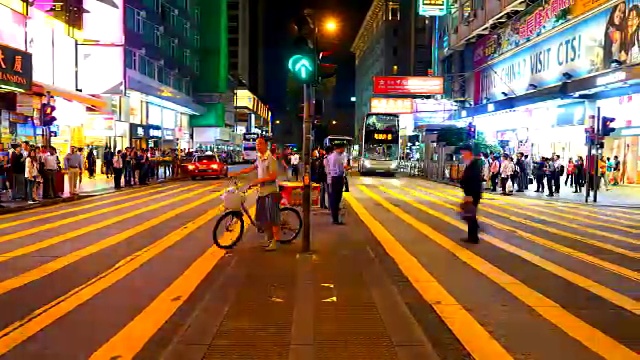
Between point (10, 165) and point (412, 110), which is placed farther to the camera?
point (412, 110)

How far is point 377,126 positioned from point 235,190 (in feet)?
114

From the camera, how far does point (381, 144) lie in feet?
145

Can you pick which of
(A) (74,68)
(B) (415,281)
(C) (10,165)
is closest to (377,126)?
(A) (74,68)

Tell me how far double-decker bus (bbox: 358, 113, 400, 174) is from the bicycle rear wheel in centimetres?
3279

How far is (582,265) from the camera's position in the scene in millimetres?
9641

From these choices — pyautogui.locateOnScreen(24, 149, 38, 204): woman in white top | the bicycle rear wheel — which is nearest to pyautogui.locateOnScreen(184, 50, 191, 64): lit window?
pyautogui.locateOnScreen(24, 149, 38, 204): woman in white top

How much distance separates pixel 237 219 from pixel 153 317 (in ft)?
15.1

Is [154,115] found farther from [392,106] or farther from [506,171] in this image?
[506,171]

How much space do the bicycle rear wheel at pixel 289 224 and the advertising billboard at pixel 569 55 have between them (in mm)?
21117

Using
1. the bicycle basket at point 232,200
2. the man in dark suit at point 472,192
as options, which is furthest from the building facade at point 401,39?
the bicycle basket at point 232,200

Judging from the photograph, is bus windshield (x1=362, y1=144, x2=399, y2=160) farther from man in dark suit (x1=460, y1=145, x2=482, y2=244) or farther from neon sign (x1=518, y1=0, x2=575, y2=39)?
man in dark suit (x1=460, y1=145, x2=482, y2=244)

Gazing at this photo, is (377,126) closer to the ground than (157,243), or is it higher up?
higher up

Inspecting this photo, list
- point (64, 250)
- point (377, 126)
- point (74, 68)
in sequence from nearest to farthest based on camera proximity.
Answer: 1. point (64, 250)
2. point (74, 68)
3. point (377, 126)

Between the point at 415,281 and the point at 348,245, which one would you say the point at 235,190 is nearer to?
the point at 348,245
